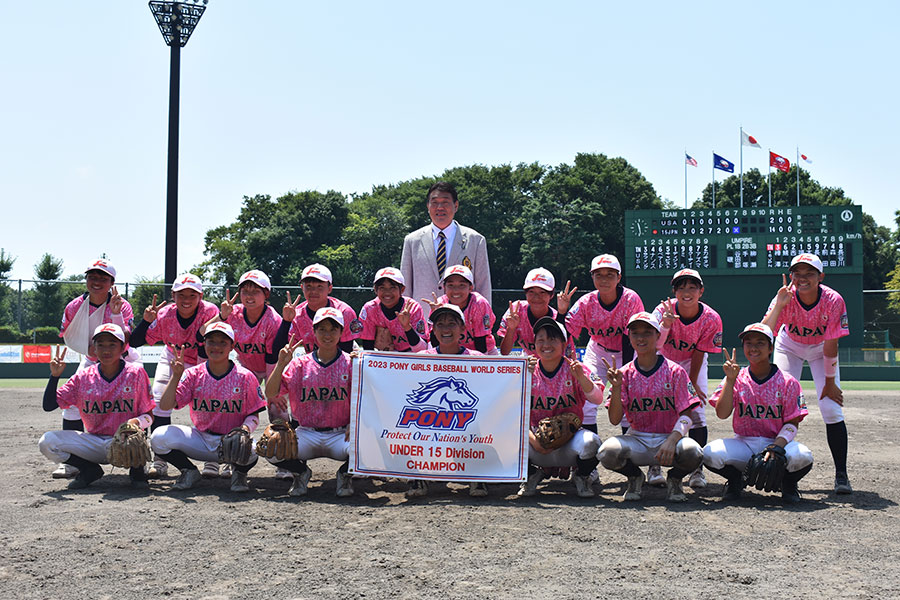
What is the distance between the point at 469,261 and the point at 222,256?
182ft

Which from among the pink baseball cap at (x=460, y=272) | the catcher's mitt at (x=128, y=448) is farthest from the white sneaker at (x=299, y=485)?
the pink baseball cap at (x=460, y=272)

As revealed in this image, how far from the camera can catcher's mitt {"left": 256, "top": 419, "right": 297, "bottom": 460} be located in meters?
5.91

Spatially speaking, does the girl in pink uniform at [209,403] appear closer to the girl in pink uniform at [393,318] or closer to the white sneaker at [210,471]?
the white sneaker at [210,471]

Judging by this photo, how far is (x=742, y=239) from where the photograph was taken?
24.5m

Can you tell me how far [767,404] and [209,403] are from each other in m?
4.37

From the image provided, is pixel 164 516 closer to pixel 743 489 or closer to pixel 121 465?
pixel 121 465

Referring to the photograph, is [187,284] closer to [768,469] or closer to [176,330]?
[176,330]

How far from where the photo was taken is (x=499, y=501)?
585 cm

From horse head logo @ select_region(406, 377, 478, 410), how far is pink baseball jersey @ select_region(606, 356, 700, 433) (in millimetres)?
1109

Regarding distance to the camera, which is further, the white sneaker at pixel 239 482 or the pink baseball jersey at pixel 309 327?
the pink baseball jersey at pixel 309 327

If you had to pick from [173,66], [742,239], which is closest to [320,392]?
[742,239]

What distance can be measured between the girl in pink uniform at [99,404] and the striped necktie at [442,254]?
281 cm

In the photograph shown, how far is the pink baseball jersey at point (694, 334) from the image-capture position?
22.2 ft

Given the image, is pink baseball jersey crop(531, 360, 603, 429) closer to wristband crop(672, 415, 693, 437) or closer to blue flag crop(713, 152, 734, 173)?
wristband crop(672, 415, 693, 437)
